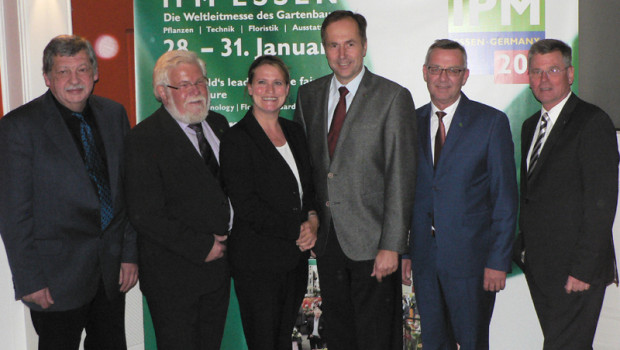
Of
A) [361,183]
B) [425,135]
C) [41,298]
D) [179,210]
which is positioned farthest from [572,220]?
[41,298]

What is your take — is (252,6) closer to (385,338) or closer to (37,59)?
(37,59)

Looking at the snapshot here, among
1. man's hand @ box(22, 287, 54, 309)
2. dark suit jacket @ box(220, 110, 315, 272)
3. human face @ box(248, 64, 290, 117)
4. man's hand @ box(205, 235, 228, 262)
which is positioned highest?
human face @ box(248, 64, 290, 117)

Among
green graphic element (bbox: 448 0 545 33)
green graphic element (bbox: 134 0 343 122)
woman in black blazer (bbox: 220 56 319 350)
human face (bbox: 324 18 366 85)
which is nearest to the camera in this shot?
woman in black blazer (bbox: 220 56 319 350)

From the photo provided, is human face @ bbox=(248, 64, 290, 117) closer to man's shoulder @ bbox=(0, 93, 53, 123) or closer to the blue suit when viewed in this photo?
the blue suit

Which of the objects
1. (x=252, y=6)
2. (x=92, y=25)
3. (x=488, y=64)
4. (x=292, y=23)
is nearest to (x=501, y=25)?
(x=488, y=64)

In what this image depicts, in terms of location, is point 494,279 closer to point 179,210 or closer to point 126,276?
point 179,210

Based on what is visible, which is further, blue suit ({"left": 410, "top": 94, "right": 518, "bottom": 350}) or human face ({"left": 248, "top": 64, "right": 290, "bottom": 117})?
blue suit ({"left": 410, "top": 94, "right": 518, "bottom": 350})

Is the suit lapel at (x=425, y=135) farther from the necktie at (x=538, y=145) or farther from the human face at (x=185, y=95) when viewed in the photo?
the human face at (x=185, y=95)

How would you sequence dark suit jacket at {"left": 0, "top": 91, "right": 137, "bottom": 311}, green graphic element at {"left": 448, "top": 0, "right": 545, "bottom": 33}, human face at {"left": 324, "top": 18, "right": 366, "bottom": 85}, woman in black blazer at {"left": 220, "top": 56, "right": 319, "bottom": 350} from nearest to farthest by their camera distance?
1. dark suit jacket at {"left": 0, "top": 91, "right": 137, "bottom": 311}
2. woman in black blazer at {"left": 220, "top": 56, "right": 319, "bottom": 350}
3. human face at {"left": 324, "top": 18, "right": 366, "bottom": 85}
4. green graphic element at {"left": 448, "top": 0, "right": 545, "bottom": 33}

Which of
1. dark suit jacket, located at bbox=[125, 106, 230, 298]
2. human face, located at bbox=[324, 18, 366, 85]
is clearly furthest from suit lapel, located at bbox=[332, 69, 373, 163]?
dark suit jacket, located at bbox=[125, 106, 230, 298]

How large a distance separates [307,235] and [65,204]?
112 centimetres

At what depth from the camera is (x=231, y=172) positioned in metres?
2.48

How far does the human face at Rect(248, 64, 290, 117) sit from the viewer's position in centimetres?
259

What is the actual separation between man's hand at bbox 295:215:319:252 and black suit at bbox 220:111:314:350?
0.02m
